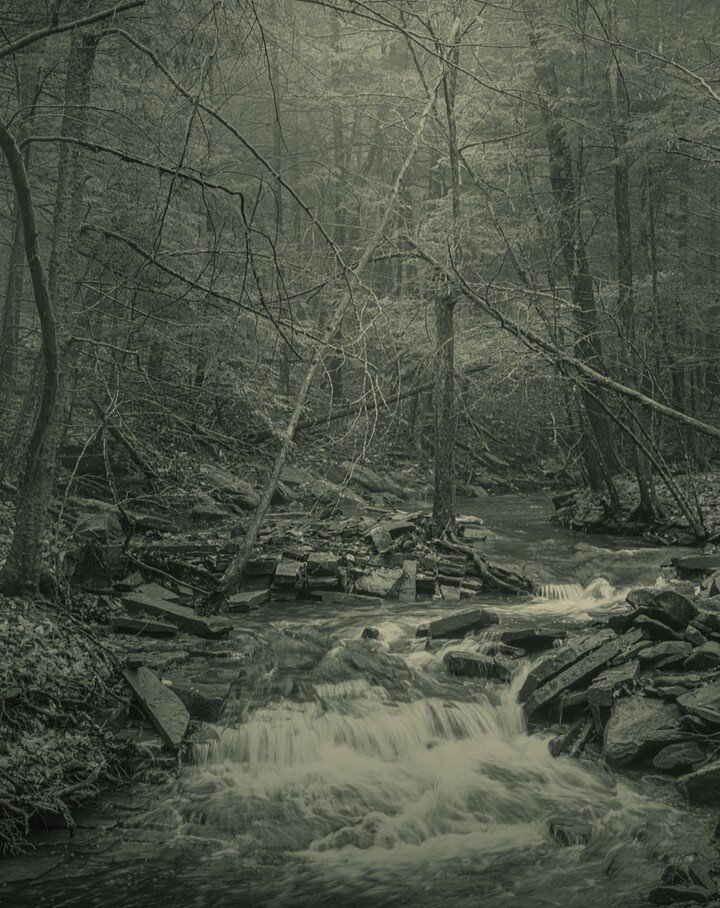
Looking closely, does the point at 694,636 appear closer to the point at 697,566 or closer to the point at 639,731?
the point at 639,731

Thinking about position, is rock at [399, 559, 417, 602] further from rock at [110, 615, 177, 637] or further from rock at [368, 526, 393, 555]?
rock at [110, 615, 177, 637]

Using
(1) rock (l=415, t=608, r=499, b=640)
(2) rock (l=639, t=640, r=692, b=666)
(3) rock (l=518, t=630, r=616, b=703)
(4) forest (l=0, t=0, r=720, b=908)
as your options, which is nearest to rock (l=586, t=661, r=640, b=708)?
(4) forest (l=0, t=0, r=720, b=908)

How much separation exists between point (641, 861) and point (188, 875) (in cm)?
267

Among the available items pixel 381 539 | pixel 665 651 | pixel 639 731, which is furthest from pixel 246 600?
pixel 639 731

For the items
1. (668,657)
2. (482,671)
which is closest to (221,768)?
(482,671)

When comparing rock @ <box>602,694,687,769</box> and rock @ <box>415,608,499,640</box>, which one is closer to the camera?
rock @ <box>602,694,687,769</box>

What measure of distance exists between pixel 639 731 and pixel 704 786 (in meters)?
0.72

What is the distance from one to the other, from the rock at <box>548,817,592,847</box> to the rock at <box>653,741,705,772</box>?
2.84 ft

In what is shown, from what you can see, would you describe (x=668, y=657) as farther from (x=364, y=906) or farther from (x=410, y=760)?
(x=364, y=906)

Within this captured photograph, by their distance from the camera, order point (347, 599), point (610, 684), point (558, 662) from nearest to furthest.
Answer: point (610, 684) < point (558, 662) < point (347, 599)

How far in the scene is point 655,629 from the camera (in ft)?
22.9

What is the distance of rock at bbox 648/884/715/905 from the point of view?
3688mm

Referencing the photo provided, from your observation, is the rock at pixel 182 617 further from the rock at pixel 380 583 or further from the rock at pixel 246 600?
the rock at pixel 380 583

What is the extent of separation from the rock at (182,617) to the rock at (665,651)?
4126mm
